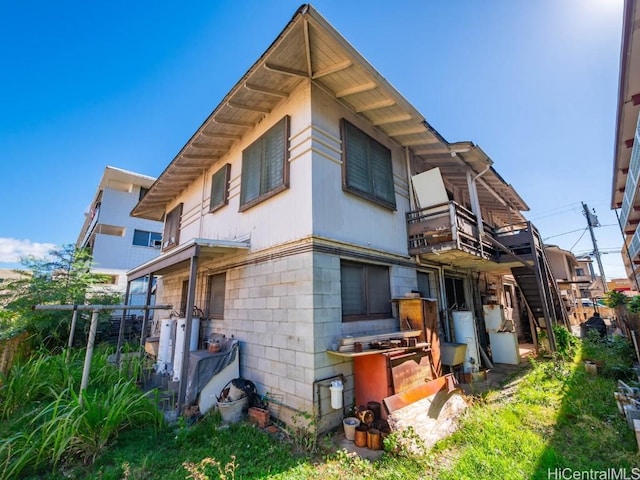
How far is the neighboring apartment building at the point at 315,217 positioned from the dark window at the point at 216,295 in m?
0.05

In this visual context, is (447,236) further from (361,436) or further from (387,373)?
(361,436)

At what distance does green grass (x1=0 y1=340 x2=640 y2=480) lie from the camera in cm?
295

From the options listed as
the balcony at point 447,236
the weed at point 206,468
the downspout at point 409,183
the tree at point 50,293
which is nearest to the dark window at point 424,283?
the balcony at point 447,236

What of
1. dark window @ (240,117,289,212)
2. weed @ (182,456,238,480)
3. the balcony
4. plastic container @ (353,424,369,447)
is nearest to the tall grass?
weed @ (182,456,238,480)

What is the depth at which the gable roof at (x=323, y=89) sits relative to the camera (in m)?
4.30

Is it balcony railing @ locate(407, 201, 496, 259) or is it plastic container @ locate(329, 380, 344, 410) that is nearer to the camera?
plastic container @ locate(329, 380, 344, 410)

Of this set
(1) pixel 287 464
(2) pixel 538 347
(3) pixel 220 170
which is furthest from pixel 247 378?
(2) pixel 538 347

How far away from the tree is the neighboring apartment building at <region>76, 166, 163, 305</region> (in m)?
5.89

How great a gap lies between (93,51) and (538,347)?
16.7 metres

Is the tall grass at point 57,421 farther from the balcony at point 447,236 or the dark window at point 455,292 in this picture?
the dark window at point 455,292

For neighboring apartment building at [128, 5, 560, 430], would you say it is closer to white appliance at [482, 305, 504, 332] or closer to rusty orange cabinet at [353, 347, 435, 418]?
rusty orange cabinet at [353, 347, 435, 418]

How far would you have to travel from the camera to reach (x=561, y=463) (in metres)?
2.97

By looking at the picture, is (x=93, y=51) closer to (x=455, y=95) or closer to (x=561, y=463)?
(x=455, y=95)

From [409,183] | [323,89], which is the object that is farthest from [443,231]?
[323,89]
